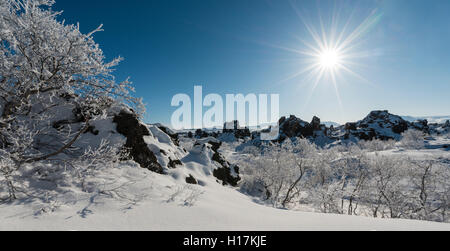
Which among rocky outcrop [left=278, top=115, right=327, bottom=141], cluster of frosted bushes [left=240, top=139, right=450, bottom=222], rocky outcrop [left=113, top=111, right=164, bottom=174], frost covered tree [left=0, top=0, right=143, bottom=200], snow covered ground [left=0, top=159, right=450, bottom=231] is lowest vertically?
cluster of frosted bushes [left=240, top=139, right=450, bottom=222]

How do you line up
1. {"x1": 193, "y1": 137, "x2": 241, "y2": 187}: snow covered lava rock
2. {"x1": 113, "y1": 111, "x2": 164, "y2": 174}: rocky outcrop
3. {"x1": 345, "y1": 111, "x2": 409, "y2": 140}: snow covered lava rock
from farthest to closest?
{"x1": 345, "y1": 111, "x2": 409, "y2": 140}: snow covered lava rock < {"x1": 193, "y1": 137, "x2": 241, "y2": 187}: snow covered lava rock < {"x1": 113, "y1": 111, "x2": 164, "y2": 174}: rocky outcrop

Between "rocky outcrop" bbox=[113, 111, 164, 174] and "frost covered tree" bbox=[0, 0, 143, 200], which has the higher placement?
"frost covered tree" bbox=[0, 0, 143, 200]

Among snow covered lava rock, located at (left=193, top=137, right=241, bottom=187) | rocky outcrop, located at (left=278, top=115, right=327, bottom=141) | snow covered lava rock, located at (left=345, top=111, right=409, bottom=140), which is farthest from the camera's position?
rocky outcrop, located at (left=278, top=115, right=327, bottom=141)

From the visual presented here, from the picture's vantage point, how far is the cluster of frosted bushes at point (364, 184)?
1433 centimetres

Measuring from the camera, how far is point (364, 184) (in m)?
16.9

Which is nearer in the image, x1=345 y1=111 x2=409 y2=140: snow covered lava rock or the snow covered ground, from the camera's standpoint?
the snow covered ground

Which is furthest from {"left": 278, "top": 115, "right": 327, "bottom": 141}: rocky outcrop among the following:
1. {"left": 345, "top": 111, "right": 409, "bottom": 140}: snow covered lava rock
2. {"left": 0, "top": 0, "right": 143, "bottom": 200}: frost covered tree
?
{"left": 0, "top": 0, "right": 143, "bottom": 200}: frost covered tree

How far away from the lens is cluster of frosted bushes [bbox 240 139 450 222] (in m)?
14.3

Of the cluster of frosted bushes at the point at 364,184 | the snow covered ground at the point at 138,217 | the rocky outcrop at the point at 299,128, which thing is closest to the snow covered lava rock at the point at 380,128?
the rocky outcrop at the point at 299,128

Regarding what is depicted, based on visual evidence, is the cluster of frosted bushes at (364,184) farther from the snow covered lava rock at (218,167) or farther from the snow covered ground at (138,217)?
the snow covered ground at (138,217)

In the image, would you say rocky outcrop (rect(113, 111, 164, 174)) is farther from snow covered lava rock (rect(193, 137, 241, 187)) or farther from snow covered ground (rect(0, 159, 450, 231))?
snow covered lava rock (rect(193, 137, 241, 187))
